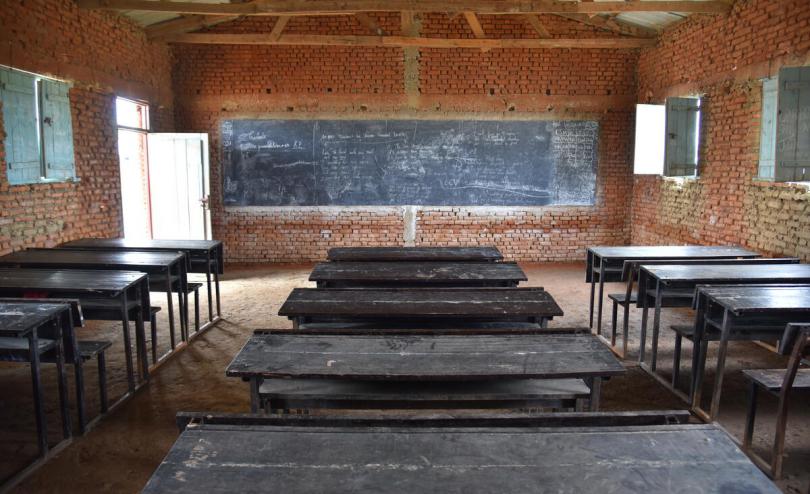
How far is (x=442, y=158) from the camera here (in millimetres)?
9266

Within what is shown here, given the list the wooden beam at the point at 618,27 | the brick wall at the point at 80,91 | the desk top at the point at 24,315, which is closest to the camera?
the desk top at the point at 24,315

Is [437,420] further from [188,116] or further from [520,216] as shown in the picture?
[188,116]

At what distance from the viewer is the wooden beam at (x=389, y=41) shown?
830 centimetres

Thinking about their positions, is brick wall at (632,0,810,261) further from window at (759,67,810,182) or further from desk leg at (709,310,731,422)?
desk leg at (709,310,731,422)

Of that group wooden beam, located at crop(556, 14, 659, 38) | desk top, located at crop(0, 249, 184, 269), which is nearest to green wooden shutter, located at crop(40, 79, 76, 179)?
desk top, located at crop(0, 249, 184, 269)

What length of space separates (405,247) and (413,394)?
158 inches

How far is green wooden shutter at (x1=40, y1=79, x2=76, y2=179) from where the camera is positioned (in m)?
5.95

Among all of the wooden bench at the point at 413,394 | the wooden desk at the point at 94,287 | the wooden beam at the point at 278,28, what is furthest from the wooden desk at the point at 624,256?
the wooden beam at the point at 278,28

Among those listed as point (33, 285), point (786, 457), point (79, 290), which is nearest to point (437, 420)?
point (786, 457)

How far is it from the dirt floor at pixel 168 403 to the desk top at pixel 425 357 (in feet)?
3.74

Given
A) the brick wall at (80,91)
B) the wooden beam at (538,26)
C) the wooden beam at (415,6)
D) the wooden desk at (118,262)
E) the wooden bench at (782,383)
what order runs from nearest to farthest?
the wooden bench at (782,383), the wooden desk at (118,262), the brick wall at (80,91), the wooden beam at (415,6), the wooden beam at (538,26)

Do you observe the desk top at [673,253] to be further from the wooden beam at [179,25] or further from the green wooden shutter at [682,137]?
the wooden beam at [179,25]

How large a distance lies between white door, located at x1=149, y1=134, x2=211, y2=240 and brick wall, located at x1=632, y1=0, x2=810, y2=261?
666 centimetres

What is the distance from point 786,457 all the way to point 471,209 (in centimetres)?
651
